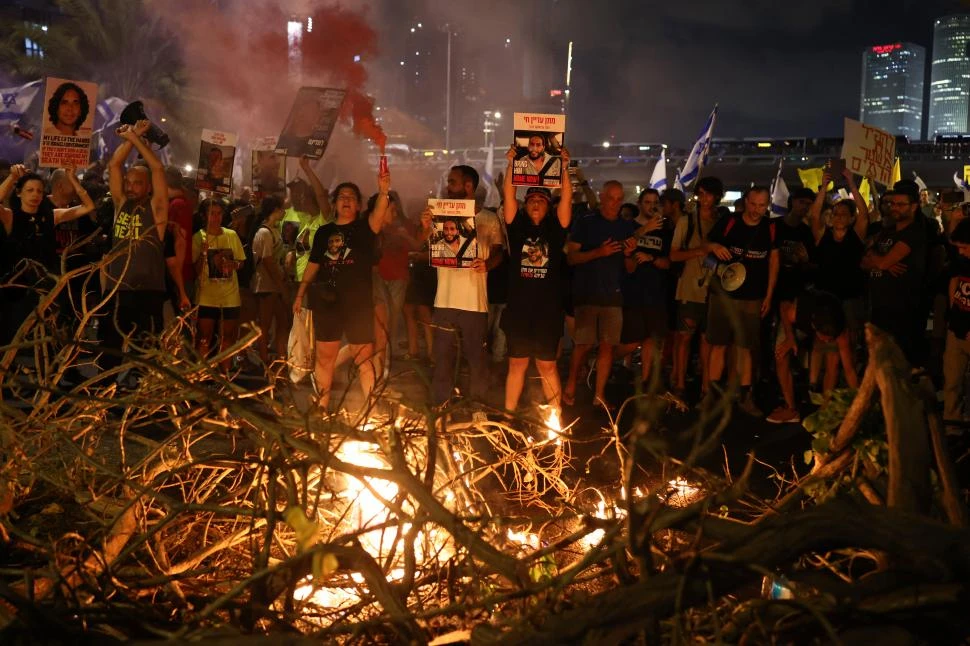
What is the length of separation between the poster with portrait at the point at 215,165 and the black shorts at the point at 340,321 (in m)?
2.61

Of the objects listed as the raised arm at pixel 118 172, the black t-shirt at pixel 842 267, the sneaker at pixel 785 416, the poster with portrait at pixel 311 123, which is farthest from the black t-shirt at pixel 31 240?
the black t-shirt at pixel 842 267

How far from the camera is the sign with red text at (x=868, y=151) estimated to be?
1200 cm

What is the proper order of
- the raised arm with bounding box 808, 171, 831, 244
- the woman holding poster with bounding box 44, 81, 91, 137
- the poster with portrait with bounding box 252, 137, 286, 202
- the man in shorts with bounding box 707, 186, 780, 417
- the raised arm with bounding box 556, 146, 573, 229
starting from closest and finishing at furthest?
the raised arm with bounding box 556, 146, 573, 229 < the man in shorts with bounding box 707, 186, 780, 417 < the woman holding poster with bounding box 44, 81, 91, 137 < the raised arm with bounding box 808, 171, 831, 244 < the poster with portrait with bounding box 252, 137, 286, 202

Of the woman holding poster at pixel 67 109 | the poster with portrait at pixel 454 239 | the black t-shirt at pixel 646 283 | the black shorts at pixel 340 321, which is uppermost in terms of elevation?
the woman holding poster at pixel 67 109

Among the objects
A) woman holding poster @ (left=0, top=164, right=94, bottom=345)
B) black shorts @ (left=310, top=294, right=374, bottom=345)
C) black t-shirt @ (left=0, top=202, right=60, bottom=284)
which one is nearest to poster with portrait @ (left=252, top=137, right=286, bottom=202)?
woman holding poster @ (left=0, top=164, right=94, bottom=345)

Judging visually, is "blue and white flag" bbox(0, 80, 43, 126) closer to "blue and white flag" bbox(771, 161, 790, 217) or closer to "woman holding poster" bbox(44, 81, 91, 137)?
"woman holding poster" bbox(44, 81, 91, 137)

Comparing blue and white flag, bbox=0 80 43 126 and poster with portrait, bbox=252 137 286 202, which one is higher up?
blue and white flag, bbox=0 80 43 126

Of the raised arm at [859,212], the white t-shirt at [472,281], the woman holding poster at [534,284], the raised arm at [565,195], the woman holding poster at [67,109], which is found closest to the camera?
the raised arm at [565,195]

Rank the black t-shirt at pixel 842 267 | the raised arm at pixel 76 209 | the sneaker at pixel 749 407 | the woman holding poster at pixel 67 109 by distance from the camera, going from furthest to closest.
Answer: the black t-shirt at pixel 842 267, the woman holding poster at pixel 67 109, the sneaker at pixel 749 407, the raised arm at pixel 76 209

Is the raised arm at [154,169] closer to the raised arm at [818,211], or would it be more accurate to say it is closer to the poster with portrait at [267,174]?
the poster with portrait at [267,174]

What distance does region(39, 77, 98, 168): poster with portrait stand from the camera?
31.2ft

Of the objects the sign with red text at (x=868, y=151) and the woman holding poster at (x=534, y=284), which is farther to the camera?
the sign with red text at (x=868, y=151)

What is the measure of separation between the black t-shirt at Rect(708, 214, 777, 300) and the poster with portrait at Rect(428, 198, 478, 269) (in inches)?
105

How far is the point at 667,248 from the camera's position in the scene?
9.90 meters
